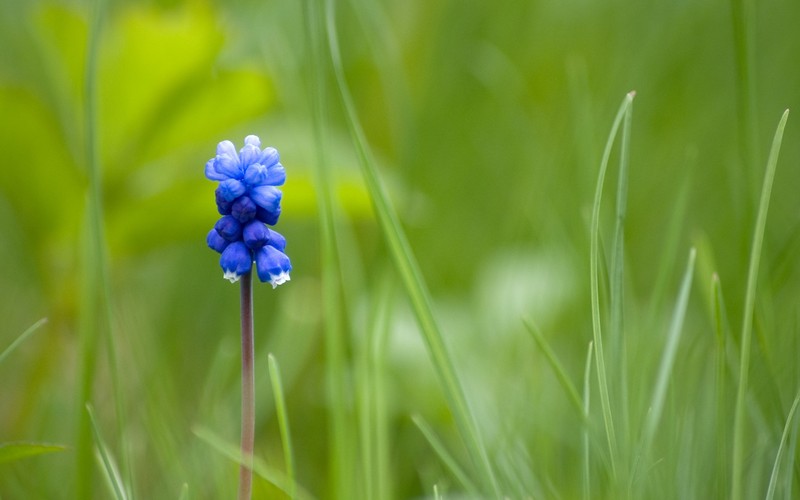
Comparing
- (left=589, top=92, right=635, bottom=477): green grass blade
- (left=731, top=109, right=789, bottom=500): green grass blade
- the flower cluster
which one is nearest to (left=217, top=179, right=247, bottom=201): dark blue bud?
the flower cluster

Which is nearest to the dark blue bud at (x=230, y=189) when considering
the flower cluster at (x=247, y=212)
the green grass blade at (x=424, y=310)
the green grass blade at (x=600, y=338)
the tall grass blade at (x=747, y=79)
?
the flower cluster at (x=247, y=212)

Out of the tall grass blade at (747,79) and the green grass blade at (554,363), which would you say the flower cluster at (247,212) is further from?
the tall grass blade at (747,79)

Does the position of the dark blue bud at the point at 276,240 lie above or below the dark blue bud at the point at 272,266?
above

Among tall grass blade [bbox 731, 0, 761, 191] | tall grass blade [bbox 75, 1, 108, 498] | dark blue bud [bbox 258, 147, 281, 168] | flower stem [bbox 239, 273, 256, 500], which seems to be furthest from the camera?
tall grass blade [bbox 731, 0, 761, 191]

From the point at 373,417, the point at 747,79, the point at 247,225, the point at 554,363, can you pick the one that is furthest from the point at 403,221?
the point at 247,225

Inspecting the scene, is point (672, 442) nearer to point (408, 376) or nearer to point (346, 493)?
point (346, 493)

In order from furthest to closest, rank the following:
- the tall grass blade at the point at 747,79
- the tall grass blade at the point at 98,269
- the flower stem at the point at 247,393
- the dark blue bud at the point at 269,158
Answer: the tall grass blade at the point at 747,79 → the tall grass blade at the point at 98,269 → the dark blue bud at the point at 269,158 → the flower stem at the point at 247,393

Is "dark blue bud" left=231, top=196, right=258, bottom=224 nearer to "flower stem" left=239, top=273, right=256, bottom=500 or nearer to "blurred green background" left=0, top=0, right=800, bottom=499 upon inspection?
"flower stem" left=239, top=273, right=256, bottom=500
